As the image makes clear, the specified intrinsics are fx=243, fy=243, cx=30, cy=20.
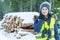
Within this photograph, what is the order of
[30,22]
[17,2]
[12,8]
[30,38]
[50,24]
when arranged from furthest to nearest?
[12,8] < [17,2] < [30,22] < [30,38] < [50,24]

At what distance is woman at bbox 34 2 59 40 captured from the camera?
11.4 feet

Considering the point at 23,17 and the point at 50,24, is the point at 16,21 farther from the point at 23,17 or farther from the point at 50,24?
the point at 50,24

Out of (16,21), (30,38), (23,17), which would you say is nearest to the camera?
(30,38)

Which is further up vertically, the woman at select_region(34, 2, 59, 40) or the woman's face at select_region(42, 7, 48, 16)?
the woman's face at select_region(42, 7, 48, 16)

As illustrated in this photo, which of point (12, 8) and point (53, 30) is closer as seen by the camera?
point (53, 30)

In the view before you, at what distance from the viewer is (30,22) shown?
38.7 feet

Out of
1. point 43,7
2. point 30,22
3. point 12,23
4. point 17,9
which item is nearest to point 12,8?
point 17,9

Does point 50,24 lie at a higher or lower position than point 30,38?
higher

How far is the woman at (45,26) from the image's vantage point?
3488 millimetres

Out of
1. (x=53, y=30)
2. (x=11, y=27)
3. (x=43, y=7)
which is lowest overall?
(x=11, y=27)

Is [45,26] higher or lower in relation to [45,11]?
lower

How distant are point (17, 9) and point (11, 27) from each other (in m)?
19.1

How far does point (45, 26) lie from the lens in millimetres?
3502

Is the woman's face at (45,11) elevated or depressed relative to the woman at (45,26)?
elevated
